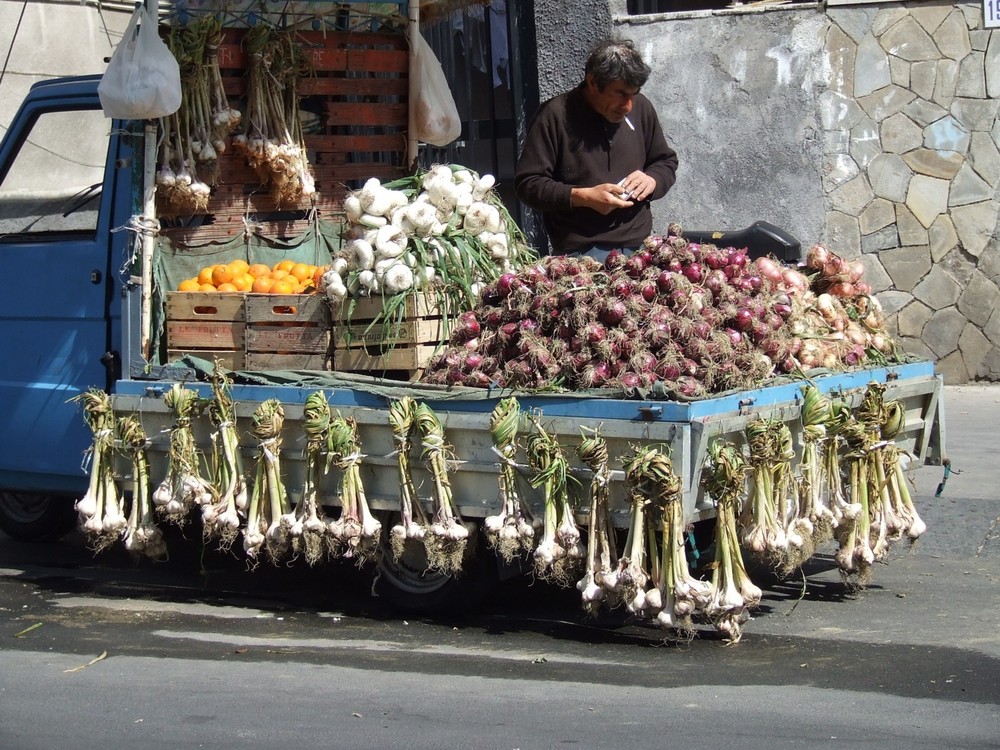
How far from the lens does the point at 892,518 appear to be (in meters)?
5.66

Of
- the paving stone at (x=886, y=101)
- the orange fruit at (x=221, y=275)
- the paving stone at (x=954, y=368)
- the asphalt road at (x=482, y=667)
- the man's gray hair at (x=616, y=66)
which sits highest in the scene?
the paving stone at (x=886, y=101)

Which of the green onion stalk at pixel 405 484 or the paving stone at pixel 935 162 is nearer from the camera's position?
the green onion stalk at pixel 405 484

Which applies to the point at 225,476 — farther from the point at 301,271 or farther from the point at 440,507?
the point at 301,271

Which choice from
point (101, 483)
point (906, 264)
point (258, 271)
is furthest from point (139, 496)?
point (906, 264)

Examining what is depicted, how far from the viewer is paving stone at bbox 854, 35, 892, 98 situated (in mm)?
10352

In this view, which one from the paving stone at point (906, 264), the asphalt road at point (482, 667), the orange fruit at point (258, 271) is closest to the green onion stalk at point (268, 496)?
the asphalt road at point (482, 667)

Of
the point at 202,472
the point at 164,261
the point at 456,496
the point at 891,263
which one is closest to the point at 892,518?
the point at 456,496

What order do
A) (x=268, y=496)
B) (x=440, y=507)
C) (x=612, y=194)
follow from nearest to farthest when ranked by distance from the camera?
1. (x=440, y=507)
2. (x=268, y=496)
3. (x=612, y=194)

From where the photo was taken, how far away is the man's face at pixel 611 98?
21.0ft

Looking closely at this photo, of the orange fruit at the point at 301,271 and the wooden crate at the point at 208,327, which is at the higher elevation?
the orange fruit at the point at 301,271

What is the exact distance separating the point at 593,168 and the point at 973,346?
532 cm

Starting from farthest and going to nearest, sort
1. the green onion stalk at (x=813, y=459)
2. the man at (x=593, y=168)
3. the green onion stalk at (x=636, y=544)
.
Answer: the man at (x=593, y=168), the green onion stalk at (x=813, y=459), the green onion stalk at (x=636, y=544)

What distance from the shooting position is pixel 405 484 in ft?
17.3

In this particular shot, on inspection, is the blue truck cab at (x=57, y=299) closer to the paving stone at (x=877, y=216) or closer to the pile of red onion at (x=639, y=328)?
the pile of red onion at (x=639, y=328)
